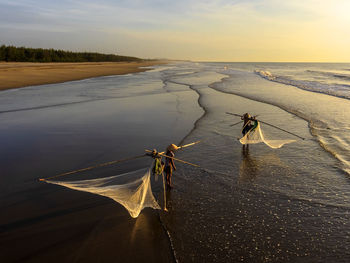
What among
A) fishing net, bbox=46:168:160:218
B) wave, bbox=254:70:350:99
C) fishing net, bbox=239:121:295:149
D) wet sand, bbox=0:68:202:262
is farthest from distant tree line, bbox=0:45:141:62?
fishing net, bbox=46:168:160:218

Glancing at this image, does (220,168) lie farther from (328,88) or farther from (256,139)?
(328,88)

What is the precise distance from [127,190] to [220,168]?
3.86 metres

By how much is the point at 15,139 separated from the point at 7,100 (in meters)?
11.4

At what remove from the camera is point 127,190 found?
5.73 metres

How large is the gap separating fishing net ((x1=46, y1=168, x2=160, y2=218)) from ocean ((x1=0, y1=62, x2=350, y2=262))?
67cm

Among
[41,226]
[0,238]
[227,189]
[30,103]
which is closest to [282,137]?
[227,189]

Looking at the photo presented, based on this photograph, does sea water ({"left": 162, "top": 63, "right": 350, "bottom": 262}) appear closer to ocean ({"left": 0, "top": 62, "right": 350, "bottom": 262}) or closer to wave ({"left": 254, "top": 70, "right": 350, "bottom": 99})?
ocean ({"left": 0, "top": 62, "right": 350, "bottom": 262})

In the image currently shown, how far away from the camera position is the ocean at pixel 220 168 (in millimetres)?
5137

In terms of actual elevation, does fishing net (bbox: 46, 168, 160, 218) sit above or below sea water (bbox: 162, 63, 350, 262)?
above

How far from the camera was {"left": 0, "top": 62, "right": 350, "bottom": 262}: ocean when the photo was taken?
5.14 metres

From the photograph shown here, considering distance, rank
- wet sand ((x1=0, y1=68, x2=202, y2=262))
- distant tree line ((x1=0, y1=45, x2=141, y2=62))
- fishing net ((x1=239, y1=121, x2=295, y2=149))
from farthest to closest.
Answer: distant tree line ((x1=0, y1=45, x2=141, y2=62)) → fishing net ((x1=239, y1=121, x2=295, y2=149)) → wet sand ((x1=0, y1=68, x2=202, y2=262))

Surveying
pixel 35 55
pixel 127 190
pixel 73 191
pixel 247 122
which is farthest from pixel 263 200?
pixel 35 55

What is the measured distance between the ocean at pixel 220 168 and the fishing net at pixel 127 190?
26.4 inches

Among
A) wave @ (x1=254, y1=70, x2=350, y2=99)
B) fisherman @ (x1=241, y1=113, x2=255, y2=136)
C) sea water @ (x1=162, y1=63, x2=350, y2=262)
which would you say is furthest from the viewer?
wave @ (x1=254, y1=70, x2=350, y2=99)
